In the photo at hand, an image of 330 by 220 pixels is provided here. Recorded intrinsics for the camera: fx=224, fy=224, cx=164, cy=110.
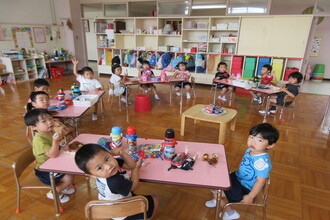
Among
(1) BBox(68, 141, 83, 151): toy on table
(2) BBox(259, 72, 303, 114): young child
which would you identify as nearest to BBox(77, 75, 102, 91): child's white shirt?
(1) BBox(68, 141, 83, 151): toy on table

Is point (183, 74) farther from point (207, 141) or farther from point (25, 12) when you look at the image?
point (25, 12)

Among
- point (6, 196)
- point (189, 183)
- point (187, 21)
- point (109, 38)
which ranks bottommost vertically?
point (6, 196)

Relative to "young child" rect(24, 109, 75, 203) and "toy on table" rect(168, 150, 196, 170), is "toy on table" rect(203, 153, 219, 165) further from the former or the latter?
"young child" rect(24, 109, 75, 203)

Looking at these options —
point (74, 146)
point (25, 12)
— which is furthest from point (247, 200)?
point (25, 12)

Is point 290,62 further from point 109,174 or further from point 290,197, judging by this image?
point 109,174

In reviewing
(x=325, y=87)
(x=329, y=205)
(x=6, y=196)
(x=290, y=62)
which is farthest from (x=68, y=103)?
(x=325, y=87)

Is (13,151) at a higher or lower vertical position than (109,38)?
lower

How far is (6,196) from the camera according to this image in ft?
7.64

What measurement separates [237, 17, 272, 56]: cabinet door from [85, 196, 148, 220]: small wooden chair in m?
6.43

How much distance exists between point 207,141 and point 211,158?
6.15ft

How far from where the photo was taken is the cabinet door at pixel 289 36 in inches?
239

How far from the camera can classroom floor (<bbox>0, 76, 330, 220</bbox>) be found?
2.18 meters

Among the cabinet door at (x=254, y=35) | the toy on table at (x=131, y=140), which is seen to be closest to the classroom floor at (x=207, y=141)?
the toy on table at (x=131, y=140)

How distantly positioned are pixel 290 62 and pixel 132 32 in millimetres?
5401
